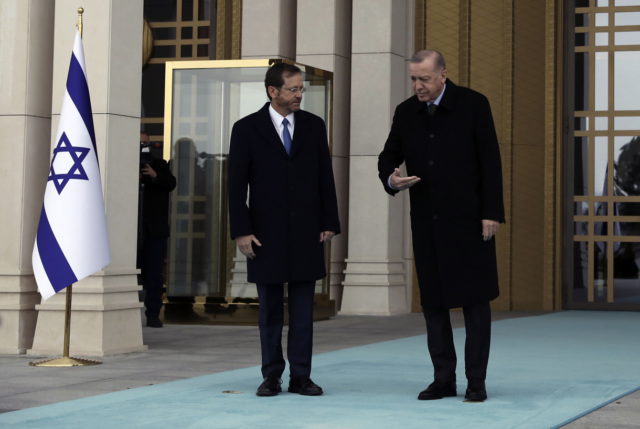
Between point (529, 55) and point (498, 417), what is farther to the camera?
point (529, 55)

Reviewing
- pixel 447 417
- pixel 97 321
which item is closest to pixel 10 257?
pixel 97 321

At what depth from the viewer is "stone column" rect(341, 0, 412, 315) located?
14.4 meters

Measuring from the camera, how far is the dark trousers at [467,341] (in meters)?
6.37

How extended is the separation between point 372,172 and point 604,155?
9.95 feet

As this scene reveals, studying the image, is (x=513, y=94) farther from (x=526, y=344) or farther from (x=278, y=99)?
(x=278, y=99)

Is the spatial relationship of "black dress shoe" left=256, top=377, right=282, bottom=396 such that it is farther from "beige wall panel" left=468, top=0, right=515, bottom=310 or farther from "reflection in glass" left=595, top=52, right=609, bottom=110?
"reflection in glass" left=595, top=52, right=609, bottom=110

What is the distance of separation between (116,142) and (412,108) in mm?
3188

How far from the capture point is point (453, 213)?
644 centimetres

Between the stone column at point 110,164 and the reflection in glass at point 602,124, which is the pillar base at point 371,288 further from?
the stone column at point 110,164

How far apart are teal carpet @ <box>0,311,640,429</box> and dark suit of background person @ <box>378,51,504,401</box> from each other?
1.03 ft

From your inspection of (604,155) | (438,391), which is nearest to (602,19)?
(604,155)

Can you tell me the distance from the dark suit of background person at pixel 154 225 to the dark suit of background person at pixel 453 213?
5.48 m

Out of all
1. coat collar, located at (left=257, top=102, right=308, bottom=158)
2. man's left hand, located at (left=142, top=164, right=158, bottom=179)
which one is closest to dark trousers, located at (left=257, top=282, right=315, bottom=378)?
coat collar, located at (left=257, top=102, right=308, bottom=158)

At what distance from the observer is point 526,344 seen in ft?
33.2
